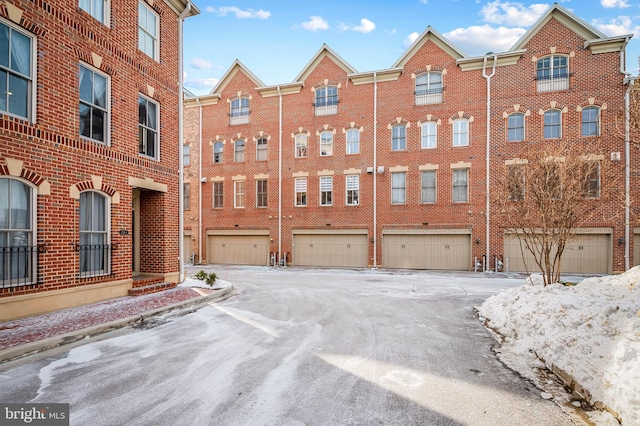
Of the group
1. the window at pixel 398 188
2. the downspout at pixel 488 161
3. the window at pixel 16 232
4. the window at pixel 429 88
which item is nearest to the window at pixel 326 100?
the window at pixel 429 88

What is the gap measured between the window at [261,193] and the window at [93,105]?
46.4 ft

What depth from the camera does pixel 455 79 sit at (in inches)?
813

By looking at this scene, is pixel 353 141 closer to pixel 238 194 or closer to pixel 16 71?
pixel 238 194

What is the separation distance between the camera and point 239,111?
25000mm

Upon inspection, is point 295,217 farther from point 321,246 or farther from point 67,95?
point 67,95

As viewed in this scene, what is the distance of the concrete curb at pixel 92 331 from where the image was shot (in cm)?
565

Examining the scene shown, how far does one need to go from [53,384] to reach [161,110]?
9.99 meters

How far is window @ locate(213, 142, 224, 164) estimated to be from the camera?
25.3 meters

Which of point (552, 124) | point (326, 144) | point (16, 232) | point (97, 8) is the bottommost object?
point (16, 232)

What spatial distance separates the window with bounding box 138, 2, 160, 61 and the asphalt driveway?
9139 millimetres

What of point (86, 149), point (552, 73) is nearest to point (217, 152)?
point (86, 149)

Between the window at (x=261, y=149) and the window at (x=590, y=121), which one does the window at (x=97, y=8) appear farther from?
the window at (x=590, y=121)

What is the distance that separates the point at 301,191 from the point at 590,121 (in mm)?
16593

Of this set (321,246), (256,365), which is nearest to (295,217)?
(321,246)
